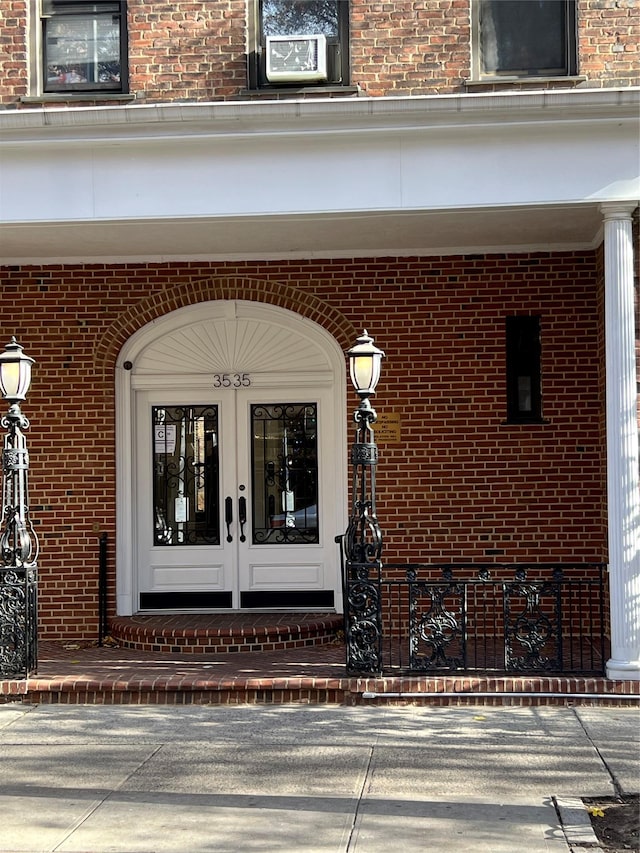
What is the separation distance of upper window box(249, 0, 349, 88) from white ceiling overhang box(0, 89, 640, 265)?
0.68m

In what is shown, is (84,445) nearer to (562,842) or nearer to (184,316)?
(184,316)

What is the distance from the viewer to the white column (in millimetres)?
9070

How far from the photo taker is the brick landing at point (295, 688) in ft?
29.3

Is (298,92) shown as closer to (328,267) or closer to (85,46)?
(85,46)

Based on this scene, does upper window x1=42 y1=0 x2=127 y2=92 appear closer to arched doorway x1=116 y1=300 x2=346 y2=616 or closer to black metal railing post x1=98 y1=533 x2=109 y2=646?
arched doorway x1=116 y1=300 x2=346 y2=616

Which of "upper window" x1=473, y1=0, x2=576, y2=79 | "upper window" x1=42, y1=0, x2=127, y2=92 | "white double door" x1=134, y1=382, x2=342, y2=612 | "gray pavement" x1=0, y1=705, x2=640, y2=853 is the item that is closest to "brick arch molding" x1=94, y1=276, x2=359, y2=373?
"white double door" x1=134, y1=382, x2=342, y2=612

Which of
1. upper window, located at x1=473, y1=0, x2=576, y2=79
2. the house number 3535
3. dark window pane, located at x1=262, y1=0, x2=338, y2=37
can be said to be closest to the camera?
upper window, located at x1=473, y1=0, x2=576, y2=79

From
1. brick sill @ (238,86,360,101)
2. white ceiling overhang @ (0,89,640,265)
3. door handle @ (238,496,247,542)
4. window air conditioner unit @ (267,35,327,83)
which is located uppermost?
window air conditioner unit @ (267,35,327,83)

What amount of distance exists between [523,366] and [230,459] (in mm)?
3266

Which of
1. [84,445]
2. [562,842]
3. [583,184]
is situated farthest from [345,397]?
[562,842]

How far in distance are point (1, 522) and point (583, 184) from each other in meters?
5.76

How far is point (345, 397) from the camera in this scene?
11664mm

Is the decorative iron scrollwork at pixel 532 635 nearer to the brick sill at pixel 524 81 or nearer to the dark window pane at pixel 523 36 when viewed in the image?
the brick sill at pixel 524 81

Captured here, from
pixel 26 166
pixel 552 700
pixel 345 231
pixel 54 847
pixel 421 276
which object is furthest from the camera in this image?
pixel 421 276
